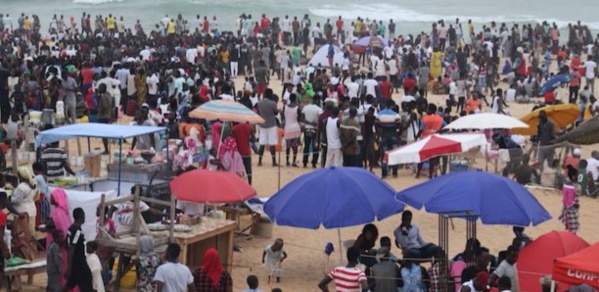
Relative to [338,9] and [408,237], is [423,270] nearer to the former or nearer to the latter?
[408,237]

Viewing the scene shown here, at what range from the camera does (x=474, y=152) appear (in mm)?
17234

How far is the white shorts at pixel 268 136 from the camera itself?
18.2 m

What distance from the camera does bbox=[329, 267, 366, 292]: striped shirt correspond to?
10281 millimetres

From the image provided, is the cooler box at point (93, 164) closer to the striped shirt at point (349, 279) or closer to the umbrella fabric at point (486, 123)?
the striped shirt at point (349, 279)

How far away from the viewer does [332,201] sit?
11664mm

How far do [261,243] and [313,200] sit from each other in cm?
256

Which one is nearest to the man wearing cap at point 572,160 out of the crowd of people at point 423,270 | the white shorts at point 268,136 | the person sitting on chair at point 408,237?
the white shorts at point 268,136

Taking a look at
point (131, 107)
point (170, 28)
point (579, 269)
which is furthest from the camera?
point (170, 28)

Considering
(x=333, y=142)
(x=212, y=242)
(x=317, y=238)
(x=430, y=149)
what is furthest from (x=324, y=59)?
(x=212, y=242)

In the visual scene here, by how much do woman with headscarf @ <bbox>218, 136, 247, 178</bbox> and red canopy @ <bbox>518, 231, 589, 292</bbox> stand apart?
548 centimetres

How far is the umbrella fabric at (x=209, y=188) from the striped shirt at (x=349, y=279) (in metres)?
2.06

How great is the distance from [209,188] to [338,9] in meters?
59.3

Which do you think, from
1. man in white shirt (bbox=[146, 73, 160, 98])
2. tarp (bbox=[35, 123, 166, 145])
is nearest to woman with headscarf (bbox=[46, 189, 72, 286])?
tarp (bbox=[35, 123, 166, 145])

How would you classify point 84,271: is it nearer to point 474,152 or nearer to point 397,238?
point 397,238
